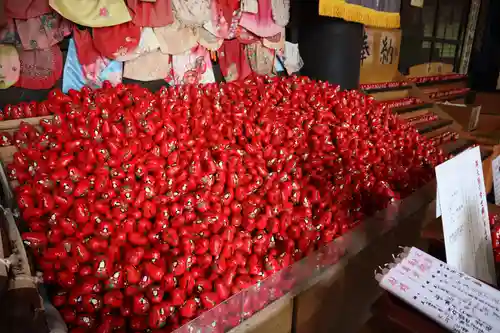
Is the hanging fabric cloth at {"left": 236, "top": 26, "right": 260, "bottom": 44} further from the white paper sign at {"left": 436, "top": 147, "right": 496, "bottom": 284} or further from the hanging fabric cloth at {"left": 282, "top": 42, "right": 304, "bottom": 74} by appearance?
the white paper sign at {"left": 436, "top": 147, "right": 496, "bottom": 284}

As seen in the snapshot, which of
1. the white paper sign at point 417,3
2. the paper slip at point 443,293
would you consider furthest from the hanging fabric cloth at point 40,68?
the white paper sign at point 417,3

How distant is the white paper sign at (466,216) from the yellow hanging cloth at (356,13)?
2.37 meters

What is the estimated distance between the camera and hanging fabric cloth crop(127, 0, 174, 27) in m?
2.44

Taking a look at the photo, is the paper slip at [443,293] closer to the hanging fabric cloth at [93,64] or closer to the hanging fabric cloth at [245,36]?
the hanging fabric cloth at [93,64]

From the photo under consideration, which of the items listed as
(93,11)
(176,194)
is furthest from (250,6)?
(176,194)

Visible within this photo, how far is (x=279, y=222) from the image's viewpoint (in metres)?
1.49

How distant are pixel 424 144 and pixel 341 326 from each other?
164cm

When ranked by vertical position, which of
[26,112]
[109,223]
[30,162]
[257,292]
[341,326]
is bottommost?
[341,326]

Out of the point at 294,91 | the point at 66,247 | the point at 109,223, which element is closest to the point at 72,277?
the point at 66,247

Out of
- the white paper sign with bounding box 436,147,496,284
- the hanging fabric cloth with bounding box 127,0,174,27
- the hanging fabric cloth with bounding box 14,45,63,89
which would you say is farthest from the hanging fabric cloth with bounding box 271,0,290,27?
the white paper sign with bounding box 436,147,496,284

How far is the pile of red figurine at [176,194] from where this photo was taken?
1.14m

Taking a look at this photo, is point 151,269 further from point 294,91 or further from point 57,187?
point 294,91

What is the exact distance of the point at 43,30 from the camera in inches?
84.1

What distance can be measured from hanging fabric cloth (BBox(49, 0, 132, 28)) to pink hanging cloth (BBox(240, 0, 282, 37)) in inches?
44.4
